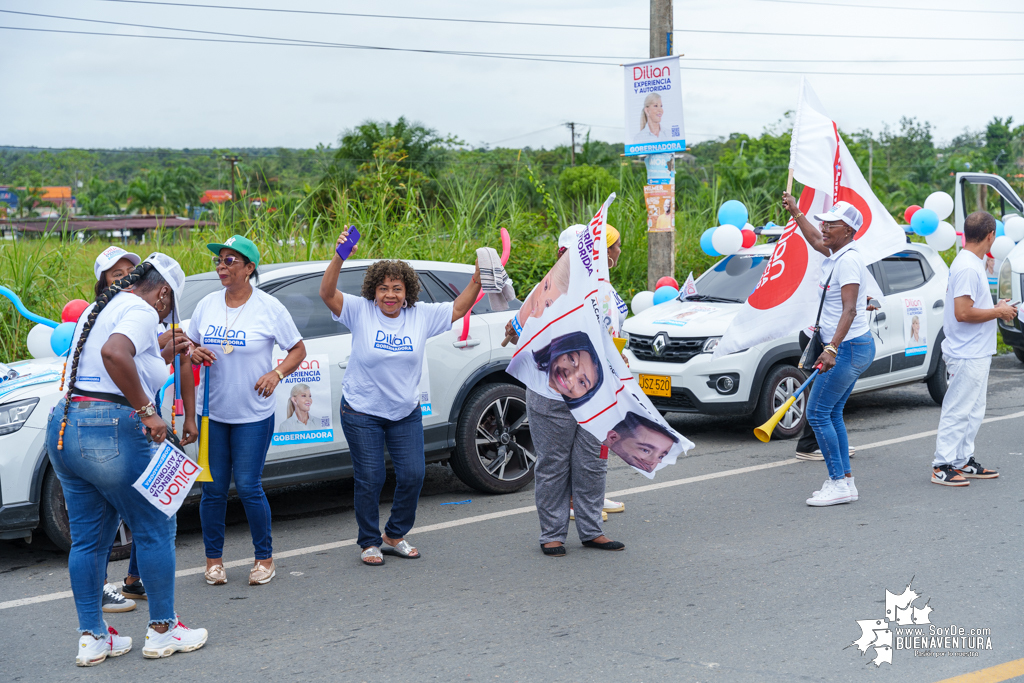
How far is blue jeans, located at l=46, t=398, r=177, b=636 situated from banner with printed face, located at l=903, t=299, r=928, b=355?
7587 millimetres

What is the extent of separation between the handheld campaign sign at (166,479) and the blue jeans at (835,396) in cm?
415

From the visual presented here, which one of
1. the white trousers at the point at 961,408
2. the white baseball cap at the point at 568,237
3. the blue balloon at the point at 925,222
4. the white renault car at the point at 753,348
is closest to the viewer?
the white baseball cap at the point at 568,237

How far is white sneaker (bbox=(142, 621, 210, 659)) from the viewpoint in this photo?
4102mm

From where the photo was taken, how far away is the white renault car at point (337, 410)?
514cm

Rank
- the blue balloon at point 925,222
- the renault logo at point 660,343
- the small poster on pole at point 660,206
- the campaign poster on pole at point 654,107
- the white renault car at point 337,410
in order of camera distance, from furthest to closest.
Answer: the small poster on pole at point 660,206, the campaign poster on pole at point 654,107, the blue balloon at point 925,222, the renault logo at point 660,343, the white renault car at point 337,410

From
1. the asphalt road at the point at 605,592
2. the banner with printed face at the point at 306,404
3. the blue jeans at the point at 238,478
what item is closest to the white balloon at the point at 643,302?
the asphalt road at the point at 605,592

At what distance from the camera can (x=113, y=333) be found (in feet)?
12.5

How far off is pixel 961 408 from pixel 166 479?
215 inches

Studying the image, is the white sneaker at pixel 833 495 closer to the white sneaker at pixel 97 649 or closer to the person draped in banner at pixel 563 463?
the person draped in banner at pixel 563 463

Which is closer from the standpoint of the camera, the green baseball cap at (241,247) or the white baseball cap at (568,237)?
the green baseball cap at (241,247)

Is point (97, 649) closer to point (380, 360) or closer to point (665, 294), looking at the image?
point (380, 360)

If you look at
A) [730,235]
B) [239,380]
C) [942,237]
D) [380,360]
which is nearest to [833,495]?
[380,360]

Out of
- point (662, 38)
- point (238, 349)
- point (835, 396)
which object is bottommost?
point (835, 396)

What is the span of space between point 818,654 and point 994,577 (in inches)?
59.5
